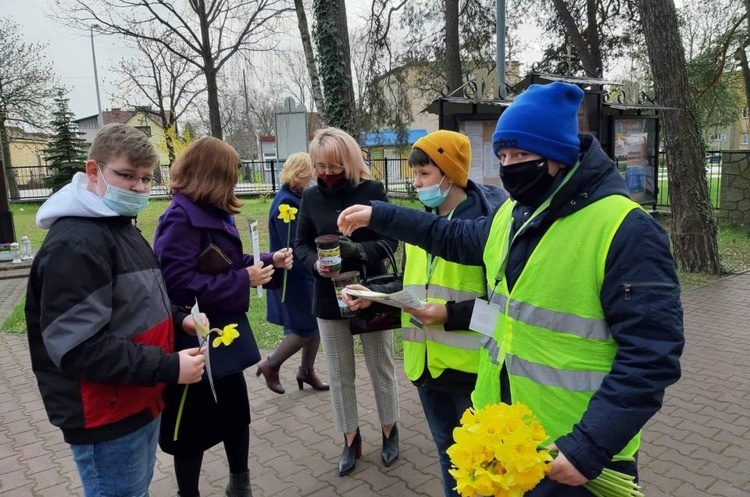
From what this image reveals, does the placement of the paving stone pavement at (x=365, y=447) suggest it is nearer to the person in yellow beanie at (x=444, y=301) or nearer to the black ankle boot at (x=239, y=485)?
the black ankle boot at (x=239, y=485)

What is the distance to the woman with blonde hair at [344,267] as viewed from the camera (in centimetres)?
313

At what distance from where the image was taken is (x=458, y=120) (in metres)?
6.04

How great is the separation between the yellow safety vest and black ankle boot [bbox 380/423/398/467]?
75.9 inches

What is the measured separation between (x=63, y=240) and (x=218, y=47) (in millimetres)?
20109

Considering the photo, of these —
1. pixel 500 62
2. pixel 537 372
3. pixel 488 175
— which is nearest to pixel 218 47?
pixel 500 62

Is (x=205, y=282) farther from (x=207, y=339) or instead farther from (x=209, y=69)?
(x=209, y=69)

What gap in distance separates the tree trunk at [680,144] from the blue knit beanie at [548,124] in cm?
744

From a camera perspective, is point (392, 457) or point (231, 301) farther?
point (392, 457)

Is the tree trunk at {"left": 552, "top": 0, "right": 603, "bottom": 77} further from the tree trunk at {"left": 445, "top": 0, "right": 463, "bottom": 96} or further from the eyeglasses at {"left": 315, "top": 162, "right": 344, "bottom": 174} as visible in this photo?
the eyeglasses at {"left": 315, "top": 162, "right": 344, "bottom": 174}

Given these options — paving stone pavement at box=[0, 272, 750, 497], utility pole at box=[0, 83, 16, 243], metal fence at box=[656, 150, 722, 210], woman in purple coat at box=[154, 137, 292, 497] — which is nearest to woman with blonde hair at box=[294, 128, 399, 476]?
paving stone pavement at box=[0, 272, 750, 497]

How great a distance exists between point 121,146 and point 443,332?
1.48 metres

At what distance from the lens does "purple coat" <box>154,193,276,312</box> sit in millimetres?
2445

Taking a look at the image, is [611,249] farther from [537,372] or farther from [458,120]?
[458,120]

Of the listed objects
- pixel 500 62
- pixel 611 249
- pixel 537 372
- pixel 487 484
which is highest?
pixel 500 62
